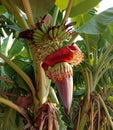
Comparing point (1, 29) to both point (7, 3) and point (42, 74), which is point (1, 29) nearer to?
point (7, 3)

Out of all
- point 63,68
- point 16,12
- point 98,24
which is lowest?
point 63,68

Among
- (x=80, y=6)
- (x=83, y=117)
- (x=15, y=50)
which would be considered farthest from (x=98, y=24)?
(x=15, y=50)

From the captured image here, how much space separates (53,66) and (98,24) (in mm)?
241

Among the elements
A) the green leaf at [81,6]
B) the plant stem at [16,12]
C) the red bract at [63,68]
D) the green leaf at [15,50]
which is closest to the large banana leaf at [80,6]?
the green leaf at [81,6]

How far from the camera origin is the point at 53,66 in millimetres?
957

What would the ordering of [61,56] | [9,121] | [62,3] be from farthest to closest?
[9,121]
[62,3]
[61,56]

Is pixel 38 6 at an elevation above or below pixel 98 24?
above

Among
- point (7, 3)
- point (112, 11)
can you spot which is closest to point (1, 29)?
point (7, 3)

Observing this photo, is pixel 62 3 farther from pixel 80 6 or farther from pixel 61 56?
pixel 61 56

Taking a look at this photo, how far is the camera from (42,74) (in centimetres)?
111

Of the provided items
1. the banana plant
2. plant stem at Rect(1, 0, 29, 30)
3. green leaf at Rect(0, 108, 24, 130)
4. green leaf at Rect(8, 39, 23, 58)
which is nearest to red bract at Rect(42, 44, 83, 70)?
the banana plant

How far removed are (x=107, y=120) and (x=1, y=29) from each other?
0.75 m

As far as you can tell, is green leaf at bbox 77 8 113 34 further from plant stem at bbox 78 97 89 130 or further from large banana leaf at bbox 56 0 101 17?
plant stem at bbox 78 97 89 130

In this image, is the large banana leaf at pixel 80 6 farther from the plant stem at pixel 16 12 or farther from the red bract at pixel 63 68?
the red bract at pixel 63 68
